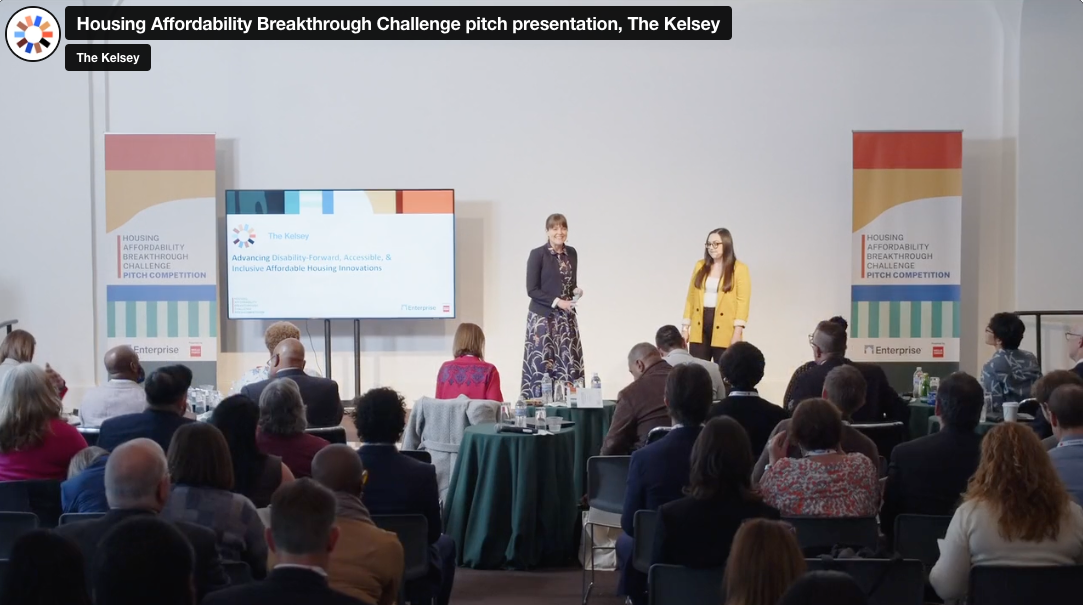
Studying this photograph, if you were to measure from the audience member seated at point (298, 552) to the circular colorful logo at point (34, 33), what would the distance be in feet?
27.5

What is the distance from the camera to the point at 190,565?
2.13 m

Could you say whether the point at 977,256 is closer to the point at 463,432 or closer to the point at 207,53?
the point at 463,432

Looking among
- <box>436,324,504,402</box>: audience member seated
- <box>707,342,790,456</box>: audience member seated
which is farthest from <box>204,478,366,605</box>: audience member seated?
<box>436,324,504,402</box>: audience member seated

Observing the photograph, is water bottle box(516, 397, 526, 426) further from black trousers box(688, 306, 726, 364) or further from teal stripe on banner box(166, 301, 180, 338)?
teal stripe on banner box(166, 301, 180, 338)

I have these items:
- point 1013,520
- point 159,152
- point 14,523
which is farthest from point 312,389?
point 159,152

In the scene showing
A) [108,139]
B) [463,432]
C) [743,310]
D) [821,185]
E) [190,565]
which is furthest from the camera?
[821,185]

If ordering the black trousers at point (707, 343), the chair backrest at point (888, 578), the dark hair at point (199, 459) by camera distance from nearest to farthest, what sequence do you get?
the chair backrest at point (888, 578) < the dark hair at point (199, 459) < the black trousers at point (707, 343)

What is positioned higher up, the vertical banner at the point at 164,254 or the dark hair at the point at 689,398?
the vertical banner at the point at 164,254

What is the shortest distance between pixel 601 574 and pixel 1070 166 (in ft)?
20.7

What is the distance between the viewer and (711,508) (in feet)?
10.1

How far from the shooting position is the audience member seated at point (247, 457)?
11.8ft

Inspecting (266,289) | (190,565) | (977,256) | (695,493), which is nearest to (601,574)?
(695,493)

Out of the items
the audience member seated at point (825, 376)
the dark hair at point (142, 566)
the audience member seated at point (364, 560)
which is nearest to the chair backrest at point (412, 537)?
the audience member seated at point (364, 560)

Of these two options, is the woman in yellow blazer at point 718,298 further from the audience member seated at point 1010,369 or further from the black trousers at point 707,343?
the audience member seated at point 1010,369
